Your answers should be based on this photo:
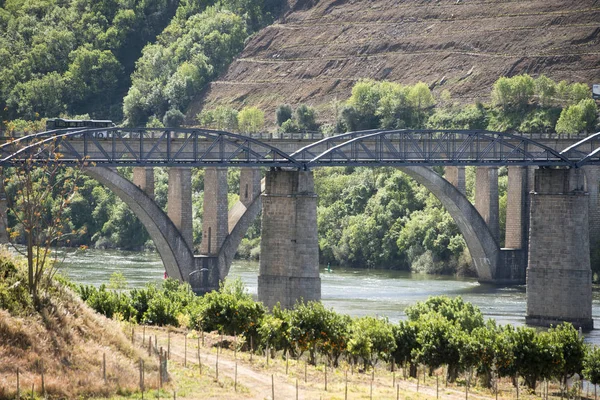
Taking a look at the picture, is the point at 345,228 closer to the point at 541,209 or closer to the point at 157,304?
the point at 541,209

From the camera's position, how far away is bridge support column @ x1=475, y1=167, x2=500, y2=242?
100500mm

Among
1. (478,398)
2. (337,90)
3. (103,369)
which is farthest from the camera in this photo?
(337,90)

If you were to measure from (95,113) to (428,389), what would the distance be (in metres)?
116

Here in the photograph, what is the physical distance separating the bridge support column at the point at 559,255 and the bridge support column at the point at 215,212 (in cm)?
1980

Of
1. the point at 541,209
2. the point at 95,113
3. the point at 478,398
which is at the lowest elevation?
the point at 478,398

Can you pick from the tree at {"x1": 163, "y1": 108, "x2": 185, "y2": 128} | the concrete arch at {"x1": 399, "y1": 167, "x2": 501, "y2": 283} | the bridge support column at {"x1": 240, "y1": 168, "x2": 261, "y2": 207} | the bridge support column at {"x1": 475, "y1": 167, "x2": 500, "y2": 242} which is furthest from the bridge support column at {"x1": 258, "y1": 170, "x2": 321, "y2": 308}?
the tree at {"x1": 163, "y1": 108, "x2": 185, "y2": 128}

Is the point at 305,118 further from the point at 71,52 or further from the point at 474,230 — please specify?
the point at 71,52

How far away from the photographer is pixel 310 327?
184ft

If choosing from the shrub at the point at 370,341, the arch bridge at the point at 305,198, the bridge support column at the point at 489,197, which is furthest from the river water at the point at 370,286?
the shrub at the point at 370,341

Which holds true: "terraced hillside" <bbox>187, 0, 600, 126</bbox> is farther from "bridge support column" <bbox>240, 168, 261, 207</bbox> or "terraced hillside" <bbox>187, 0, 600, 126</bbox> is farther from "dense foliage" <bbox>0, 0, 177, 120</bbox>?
"bridge support column" <bbox>240, 168, 261, 207</bbox>

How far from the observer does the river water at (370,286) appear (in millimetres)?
81438

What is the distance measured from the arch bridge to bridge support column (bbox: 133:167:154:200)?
0.08 metres

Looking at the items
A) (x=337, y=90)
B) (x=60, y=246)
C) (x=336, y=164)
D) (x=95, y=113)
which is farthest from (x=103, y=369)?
(x=95, y=113)

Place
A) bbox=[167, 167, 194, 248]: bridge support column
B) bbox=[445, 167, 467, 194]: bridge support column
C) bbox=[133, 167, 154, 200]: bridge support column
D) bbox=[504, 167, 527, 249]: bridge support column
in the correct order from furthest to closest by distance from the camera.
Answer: bbox=[445, 167, 467, 194]: bridge support column
bbox=[504, 167, 527, 249]: bridge support column
bbox=[133, 167, 154, 200]: bridge support column
bbox=[167, 167, 194, 248]: bridge support column
